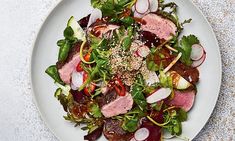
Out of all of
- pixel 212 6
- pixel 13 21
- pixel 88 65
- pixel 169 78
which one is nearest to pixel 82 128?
pixel 88 65

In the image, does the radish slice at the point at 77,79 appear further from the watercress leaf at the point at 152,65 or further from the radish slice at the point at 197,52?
the radish slice at the point at 197,52

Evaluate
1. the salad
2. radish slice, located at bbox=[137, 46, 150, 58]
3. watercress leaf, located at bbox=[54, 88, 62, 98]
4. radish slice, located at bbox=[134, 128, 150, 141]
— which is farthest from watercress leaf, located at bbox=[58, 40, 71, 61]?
radish slice, located at bbox=[134, 128, 150, 141]

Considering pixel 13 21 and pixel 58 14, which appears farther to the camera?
pixel 13 21

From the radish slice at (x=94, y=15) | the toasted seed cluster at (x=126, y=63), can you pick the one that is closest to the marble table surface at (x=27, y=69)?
the radish slice at (x=94, y=15)

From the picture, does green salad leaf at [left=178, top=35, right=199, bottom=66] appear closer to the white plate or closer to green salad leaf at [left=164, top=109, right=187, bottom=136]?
the white plate

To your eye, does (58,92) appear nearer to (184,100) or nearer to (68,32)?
(68,32)

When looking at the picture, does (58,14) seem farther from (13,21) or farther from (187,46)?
(187,46)
